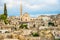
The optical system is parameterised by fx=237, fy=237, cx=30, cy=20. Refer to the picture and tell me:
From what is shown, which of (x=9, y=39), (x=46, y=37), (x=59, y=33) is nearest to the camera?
(x=9, y=39)

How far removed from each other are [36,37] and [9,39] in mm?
566

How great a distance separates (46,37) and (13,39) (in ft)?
2.28

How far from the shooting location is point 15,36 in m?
4.70

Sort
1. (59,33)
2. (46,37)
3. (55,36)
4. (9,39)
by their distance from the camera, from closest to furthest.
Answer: (9,39), (46,37), (55,36), (59,33)

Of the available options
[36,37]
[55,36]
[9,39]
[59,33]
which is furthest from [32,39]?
[59,33]

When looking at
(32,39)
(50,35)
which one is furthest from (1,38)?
(50,35)

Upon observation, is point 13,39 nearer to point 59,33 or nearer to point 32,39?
point 32,39

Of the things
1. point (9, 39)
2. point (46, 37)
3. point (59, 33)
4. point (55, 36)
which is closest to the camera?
point (9, 39)

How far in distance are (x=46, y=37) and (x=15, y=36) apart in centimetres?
62

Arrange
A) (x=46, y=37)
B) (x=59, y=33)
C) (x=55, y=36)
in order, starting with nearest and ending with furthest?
(x=46, y=37) → (x=55, y=36) → (x=59, y=33)

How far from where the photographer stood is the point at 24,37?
15.3 ft

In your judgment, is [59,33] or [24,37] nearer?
[24,37]

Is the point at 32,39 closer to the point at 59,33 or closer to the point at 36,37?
the point at 36,37

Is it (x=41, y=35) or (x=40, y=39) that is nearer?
(x=40, y=39)
